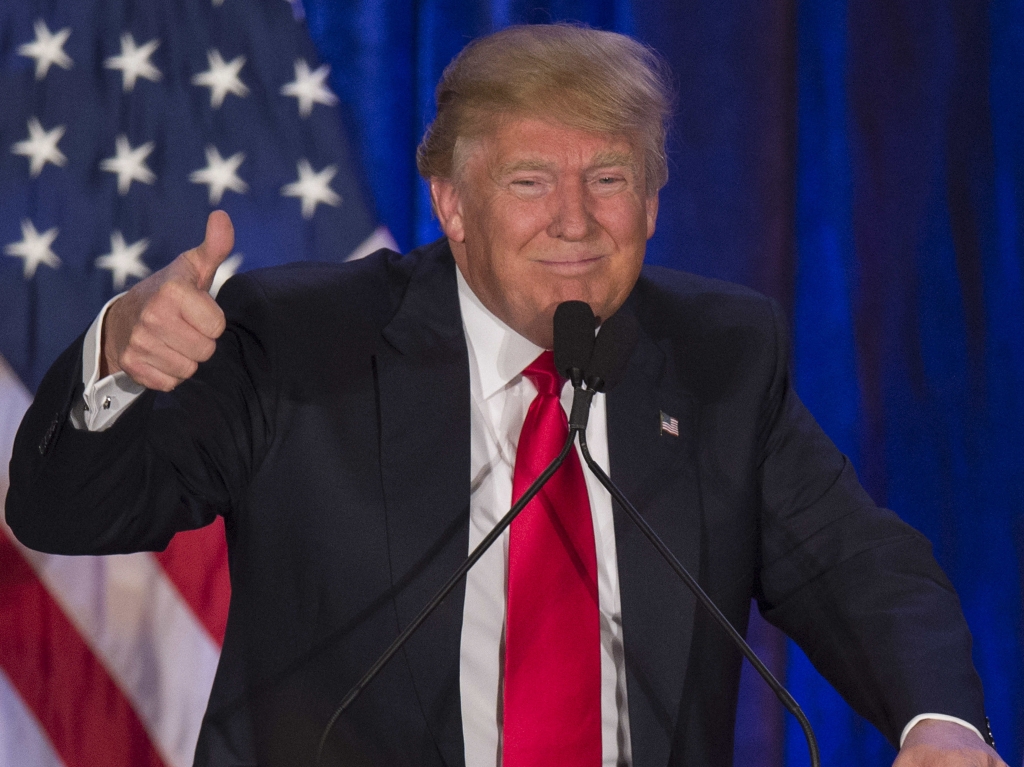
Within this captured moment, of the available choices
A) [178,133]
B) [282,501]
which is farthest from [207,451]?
[178,133]

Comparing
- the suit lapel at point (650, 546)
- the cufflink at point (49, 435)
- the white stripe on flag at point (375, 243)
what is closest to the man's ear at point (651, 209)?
the suit lapel at point (650, 546)

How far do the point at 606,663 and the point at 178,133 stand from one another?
4.38ft

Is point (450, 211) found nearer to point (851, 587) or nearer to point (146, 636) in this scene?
point (851, 587)

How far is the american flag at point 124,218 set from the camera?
2.22 meters

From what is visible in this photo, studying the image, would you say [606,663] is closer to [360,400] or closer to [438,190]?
[360,400]

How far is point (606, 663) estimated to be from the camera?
5.50 feet

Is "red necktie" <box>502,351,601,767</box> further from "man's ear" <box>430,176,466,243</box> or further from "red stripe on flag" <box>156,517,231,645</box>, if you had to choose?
"red stripe on flag" <box>156,517,231,645</box>

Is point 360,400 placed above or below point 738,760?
above

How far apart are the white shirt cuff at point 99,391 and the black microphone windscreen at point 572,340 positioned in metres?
0.49

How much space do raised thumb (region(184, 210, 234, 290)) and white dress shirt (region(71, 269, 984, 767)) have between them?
1.77 feet

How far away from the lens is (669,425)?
71.7 inches

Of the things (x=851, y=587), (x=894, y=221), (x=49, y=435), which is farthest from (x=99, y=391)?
(x=894, y=221)

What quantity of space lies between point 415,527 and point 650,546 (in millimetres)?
353

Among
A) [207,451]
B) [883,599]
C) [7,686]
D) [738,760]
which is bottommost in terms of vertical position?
[738,760]
